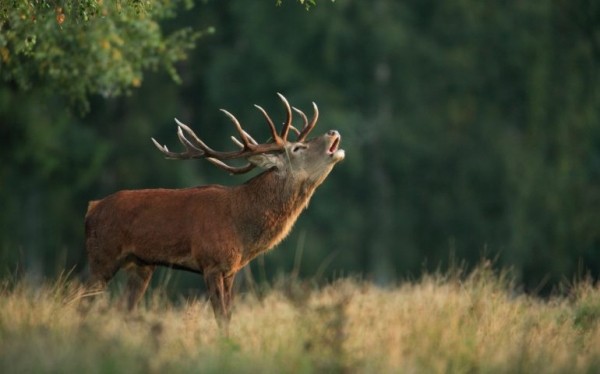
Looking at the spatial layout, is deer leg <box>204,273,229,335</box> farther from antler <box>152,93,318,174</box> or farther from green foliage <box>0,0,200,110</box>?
green foliage <box>0,0,200,110</box>

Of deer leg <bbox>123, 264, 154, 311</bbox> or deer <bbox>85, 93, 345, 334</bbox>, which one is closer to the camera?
deer <bbox>85, 93, 345, 334</bbox>

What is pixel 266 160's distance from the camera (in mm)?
11445

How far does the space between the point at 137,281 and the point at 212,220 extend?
1.02m

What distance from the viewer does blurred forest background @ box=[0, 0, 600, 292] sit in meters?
30.0

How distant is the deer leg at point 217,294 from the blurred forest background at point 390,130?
17.8m

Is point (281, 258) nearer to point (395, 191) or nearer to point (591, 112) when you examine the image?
point (395, 191)

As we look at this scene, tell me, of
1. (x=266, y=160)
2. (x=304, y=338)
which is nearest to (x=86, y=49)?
(x=266, y=160)

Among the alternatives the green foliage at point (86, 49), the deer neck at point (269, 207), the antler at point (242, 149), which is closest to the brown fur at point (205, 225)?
the deer neck at point (269, 207)

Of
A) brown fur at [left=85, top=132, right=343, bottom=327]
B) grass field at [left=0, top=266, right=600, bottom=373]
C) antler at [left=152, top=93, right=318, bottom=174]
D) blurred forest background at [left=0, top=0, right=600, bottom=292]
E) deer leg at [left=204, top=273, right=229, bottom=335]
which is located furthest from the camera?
blurred forest background at [left=0, top=0, right=600, bottom=292]


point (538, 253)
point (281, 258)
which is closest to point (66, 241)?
point (281, 258)

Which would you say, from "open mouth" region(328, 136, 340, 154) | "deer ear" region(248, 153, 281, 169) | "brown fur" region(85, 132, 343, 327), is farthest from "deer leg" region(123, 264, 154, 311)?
"open mouth" region(328, 136, 340, 154)

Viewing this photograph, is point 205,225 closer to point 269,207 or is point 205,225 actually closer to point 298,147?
point 269,207

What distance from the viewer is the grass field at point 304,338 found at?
26.4 feet

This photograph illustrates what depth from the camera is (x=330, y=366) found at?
26.9 feet
